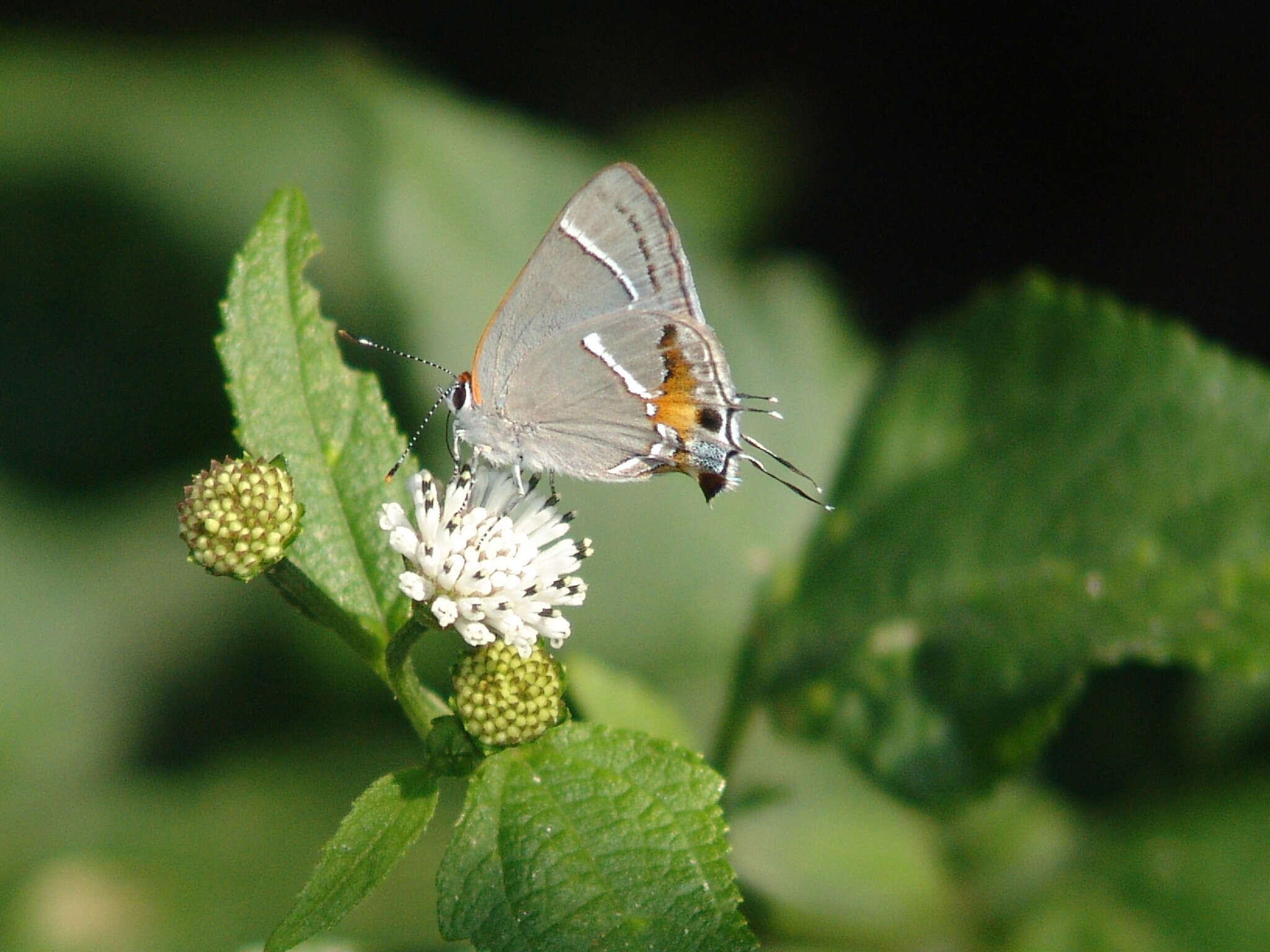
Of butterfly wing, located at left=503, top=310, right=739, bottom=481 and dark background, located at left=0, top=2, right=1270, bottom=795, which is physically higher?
dark background, located at left=0, top=2, right=1270, bottom=795

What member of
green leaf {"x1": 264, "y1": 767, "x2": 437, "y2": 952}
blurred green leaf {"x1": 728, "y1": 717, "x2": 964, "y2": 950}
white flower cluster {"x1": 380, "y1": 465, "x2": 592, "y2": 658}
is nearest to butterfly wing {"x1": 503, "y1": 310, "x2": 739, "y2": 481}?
white flower cluster {"x1": 380, "y1": 465, "x2": 592, "y2": 658}

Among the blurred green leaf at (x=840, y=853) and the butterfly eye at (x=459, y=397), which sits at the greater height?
the butterfly eye at (x=459, y=397)

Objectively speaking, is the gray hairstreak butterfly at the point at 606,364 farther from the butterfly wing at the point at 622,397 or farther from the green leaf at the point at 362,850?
the green leaf at the point at 362,850

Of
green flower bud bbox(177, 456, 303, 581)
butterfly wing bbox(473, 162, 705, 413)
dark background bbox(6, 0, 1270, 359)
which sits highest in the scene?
dark background bbox(6, 0, 1270, 359)

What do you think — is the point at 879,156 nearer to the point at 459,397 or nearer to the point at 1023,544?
the point at 1023,544

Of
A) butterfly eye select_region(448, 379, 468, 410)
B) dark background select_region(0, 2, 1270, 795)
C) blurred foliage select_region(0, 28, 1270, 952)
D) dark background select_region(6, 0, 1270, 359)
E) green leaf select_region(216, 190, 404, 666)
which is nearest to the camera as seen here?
green leaf select_region(216, 190, 404, 666)

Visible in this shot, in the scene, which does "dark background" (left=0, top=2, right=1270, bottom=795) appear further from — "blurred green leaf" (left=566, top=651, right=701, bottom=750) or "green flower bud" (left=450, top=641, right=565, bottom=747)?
"green flower bud" (left=450, top=641, right=565, bottom=747)

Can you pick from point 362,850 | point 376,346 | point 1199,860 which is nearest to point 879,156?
point 1199,860

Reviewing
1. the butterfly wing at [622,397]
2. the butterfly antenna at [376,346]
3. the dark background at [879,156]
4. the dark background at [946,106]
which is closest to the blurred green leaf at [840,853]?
the dark background at [879,156]
